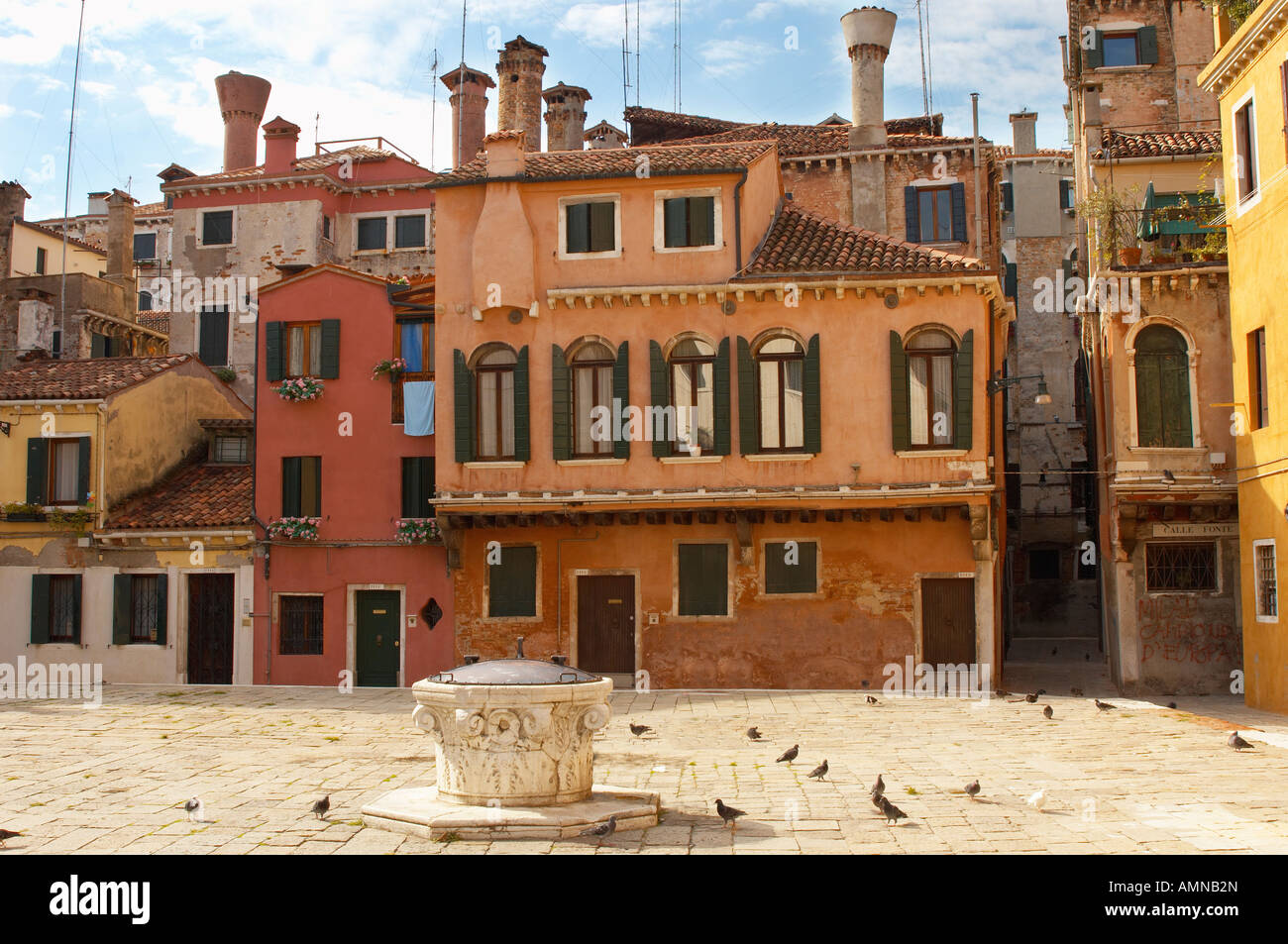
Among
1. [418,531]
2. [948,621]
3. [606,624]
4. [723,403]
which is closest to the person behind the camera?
[948,621]

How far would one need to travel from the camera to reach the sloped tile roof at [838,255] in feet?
73.7

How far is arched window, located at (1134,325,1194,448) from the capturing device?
75.4ft

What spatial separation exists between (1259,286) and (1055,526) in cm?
1817

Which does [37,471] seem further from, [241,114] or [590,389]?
[241,114]

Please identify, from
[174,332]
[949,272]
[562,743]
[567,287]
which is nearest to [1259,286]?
[949,272]

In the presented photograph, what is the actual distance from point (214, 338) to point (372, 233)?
5502mm

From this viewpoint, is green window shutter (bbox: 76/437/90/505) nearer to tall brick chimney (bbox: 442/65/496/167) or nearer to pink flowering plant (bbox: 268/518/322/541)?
pink flowering plant (bbox: 268/518/322/541)

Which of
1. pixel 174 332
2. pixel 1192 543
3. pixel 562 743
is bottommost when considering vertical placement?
pixel 562 743

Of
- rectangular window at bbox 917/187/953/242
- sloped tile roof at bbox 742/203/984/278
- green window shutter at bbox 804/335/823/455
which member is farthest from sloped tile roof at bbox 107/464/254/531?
rectangular window at bbox 917/187/953/242

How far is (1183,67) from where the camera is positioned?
102ft

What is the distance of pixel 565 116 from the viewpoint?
38.2 meters

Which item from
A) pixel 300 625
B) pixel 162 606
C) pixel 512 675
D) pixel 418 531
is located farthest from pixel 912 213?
pixel 512 675

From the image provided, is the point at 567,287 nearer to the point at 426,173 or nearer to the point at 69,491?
the point at 69,491

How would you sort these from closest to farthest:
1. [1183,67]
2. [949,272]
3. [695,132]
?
[949,272] < [1183,67] < [695,132]
